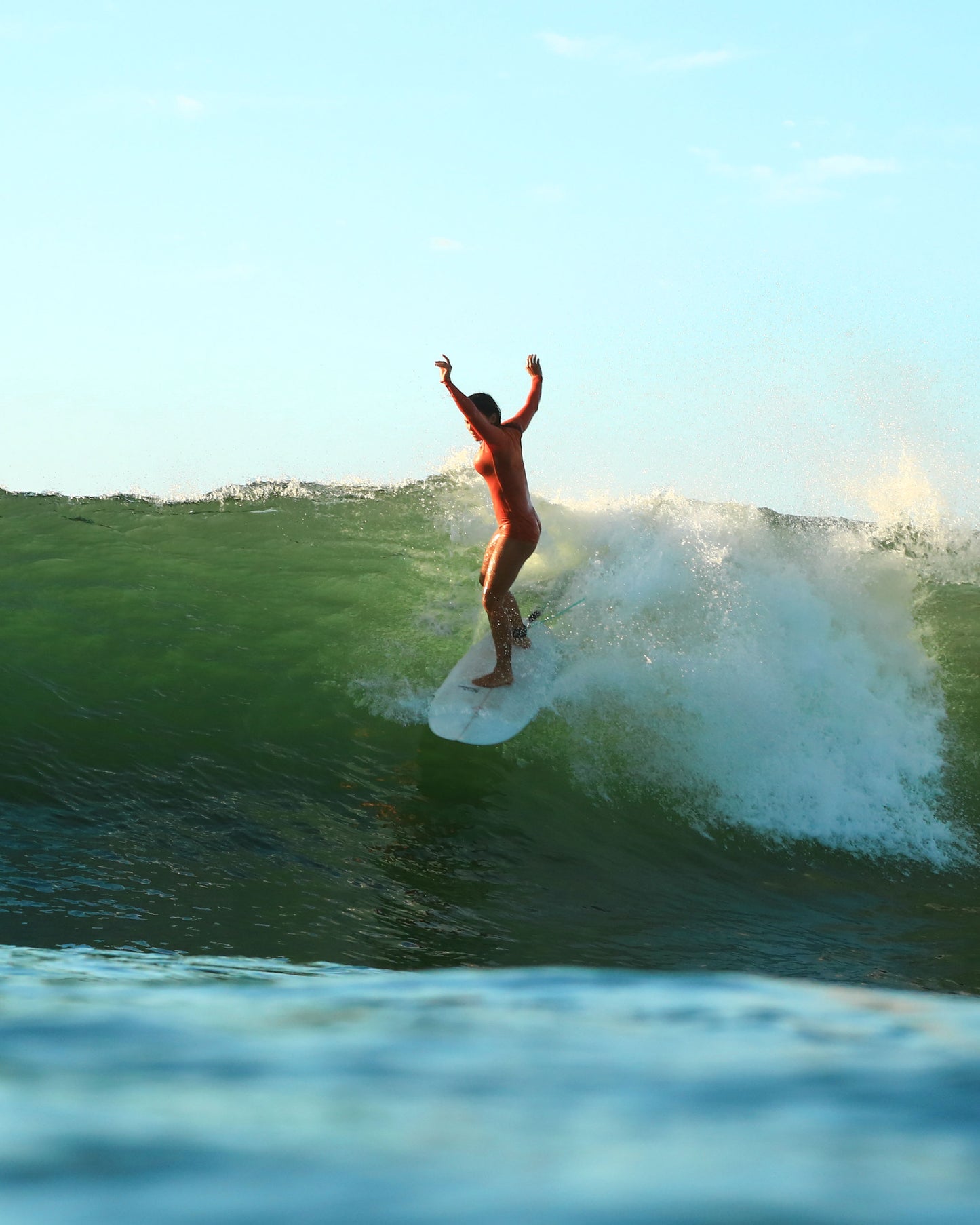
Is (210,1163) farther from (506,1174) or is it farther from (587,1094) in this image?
(587,1094)

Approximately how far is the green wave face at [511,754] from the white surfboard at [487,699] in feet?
1.13

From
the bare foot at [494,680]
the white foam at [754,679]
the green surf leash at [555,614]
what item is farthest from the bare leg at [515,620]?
the green surf leash at [555,614]

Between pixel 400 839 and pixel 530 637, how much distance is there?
1.93 m

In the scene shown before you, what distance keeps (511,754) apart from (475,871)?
174 centimetres

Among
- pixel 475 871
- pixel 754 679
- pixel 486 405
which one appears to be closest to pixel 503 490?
pixel 486 405

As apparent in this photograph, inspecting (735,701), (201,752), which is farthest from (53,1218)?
(735,701)

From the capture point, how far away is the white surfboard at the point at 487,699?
6.36 m

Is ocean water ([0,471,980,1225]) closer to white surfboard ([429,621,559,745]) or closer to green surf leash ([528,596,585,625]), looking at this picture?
green surf leash ([528,596,585,625])

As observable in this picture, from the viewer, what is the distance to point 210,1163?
0.82 meters

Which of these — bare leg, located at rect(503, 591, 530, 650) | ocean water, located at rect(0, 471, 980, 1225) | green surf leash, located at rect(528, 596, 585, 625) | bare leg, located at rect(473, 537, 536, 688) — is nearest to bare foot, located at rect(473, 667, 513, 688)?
bare leg, located at rect(473, 537, 536, 688)

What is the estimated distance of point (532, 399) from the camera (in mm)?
6254

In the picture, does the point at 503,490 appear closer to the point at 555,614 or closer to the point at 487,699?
the point at 487,699

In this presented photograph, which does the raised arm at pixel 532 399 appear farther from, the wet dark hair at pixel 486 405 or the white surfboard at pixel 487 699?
the white surfboard at pixel 487 699

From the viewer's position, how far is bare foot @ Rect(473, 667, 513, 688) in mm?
6558
